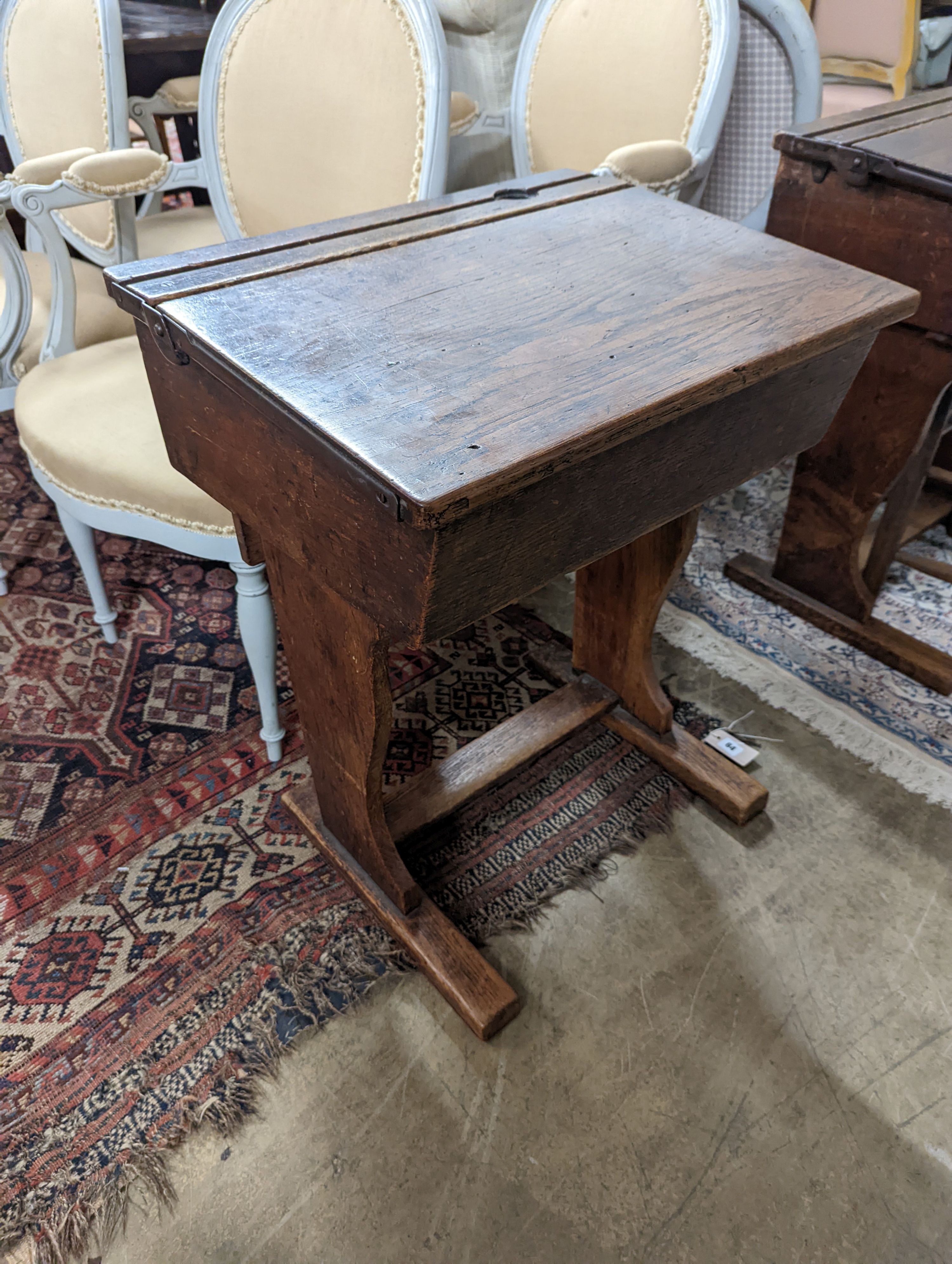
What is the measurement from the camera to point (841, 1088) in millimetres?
1081

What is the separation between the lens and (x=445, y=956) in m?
1.16

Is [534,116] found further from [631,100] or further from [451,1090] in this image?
[451,1090]

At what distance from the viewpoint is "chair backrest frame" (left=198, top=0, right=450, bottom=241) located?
4.28 ft

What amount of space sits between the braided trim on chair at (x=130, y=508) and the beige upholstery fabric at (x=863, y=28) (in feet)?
8.70

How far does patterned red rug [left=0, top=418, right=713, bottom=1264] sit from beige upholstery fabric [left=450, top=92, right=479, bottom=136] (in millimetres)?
1106

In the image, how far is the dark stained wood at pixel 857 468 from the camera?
141 cm

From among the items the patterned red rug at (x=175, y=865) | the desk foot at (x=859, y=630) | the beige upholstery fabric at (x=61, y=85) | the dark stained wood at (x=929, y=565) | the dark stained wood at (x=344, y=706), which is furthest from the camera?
the dark stained wood at (x=929, y=565)

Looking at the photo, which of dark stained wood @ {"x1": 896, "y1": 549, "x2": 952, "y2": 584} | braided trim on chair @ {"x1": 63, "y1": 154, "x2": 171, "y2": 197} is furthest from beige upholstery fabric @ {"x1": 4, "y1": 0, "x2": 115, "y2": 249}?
dark stained wood @ {"x1": 896, "y1": 549, "x2": 952, "y2": 584}

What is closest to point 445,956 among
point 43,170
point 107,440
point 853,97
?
point 107,440

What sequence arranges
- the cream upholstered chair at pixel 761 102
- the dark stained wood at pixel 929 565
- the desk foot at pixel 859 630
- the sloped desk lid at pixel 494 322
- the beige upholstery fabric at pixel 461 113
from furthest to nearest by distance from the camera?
the beige upholstery fabric at pixel 461 113 → the dark stained wood at pixel 929 565 → the desk foot at pixel 859 630 → the cream upholstered chair at pixel 761 102 → the sloped desk lid at pixel 494 322

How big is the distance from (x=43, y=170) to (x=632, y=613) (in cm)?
116

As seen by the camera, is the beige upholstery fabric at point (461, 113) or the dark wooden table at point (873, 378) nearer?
the dark wooden table at point (873, 378)

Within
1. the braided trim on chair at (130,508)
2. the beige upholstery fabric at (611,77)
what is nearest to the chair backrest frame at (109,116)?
the braided trim on chair at (130,508)

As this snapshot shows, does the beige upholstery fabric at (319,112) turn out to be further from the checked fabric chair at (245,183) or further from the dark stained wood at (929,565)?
the dark stained wood at (929,565)
